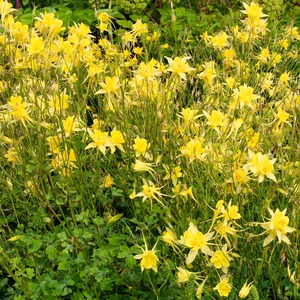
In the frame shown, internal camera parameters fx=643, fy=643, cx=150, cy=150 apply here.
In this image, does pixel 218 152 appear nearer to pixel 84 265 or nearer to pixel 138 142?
pixel 138 142

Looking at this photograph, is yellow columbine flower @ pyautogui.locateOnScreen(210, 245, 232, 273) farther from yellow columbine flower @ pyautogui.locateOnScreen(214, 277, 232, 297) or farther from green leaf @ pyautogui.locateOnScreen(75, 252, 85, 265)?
green leaf @ pyautogui.locateOnScreen(75, 252, 85, 265)

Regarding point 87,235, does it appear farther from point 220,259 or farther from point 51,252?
point 220,259

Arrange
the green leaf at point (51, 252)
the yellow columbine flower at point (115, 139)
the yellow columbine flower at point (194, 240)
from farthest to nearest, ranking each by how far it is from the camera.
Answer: the green leaf at point (51, 252) → the yellow columbine flower at point (115, 139) → the yellow columbine flower at point (194, 240)

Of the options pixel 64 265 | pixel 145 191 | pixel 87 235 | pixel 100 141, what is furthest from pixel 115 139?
Result: pixel 64 265

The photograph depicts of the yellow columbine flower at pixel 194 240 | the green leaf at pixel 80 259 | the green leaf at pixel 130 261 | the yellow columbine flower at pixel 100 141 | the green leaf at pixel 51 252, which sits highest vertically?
the yellow columbine flower at pixel 100 141

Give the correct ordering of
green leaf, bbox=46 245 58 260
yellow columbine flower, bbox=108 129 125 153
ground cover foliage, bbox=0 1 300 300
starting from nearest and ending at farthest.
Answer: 1. ground cover foliage, bbox=0 1 300 300
2. yellow columbine flower, bbox=108 129 125 153
3. green leaf, bbox=46 245 58 260

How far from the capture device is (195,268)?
2.15 m

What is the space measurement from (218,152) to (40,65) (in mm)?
769

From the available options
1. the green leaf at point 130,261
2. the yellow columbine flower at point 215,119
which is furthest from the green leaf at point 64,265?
the yellow columbine flower at point 215,119

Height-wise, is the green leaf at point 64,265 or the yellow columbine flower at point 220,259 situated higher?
the yellow columbine flower at point 220,259

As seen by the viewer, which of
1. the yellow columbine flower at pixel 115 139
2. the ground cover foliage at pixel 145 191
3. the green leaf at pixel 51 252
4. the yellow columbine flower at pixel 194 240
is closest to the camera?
the yellow columbine flower at pixel 194 240

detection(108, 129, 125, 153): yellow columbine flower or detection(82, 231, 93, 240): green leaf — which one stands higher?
detection(108, 129, 125, 153): yellow columbine flower

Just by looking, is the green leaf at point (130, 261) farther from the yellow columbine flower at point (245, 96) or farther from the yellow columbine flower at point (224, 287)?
the yellow columbine flower at point (245, 96)

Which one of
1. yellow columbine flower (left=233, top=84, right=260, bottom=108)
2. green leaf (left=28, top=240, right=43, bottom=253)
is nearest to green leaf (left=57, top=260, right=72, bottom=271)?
green leaf (left=28, top=240, right=43, bottom=253)
